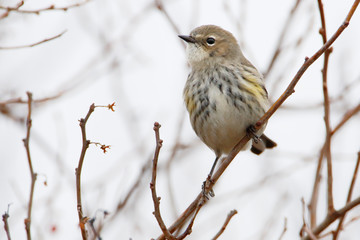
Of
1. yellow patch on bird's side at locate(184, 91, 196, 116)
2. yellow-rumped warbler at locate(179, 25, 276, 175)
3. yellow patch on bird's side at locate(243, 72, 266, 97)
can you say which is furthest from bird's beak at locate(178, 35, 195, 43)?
yellow patch on bird's side at locate(243, 72, 266, 97)

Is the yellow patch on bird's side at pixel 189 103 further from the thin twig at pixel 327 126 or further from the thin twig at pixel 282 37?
the thin twig at pixel 327 126

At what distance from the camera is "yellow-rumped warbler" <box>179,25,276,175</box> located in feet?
16.9

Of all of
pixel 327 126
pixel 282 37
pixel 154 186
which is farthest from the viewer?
pixel 282 37

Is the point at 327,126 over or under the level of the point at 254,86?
under

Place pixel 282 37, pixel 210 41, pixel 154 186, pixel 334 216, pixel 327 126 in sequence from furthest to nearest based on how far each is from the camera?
pixel 210 41, pixel 282 37, pixel 327 126, pixel 334 216, pixel 154 186

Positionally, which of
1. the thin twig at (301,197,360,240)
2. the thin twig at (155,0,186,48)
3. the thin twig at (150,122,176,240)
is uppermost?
the thin twig at (155,0,186,48)

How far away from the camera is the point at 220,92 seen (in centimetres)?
520

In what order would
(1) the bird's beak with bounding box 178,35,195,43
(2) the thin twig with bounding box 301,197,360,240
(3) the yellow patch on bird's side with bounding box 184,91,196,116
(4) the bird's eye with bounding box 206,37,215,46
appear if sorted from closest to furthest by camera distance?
1. (2) the thin twig with bounding box 301,197,360,240
2. (3) the yellow patch on bird's side with bounding box 184,91,196,116
3. (1) the bird's beak with bounding box 178,35,195,43
4. (4) the bird's eye with bounding box 206,37,215,46

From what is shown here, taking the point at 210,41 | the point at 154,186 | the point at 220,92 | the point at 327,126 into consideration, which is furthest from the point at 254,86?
the point at 154,186

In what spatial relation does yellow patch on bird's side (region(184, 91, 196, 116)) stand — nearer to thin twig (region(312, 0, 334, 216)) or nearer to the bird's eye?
the bird's eye

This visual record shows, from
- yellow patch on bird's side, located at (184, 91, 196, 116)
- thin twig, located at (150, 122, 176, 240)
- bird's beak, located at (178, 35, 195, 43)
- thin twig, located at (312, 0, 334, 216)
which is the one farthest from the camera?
bird's beak, located at (178, 35, 195, 43)

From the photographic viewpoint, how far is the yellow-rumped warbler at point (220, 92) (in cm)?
516

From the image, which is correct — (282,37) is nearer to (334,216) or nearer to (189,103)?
(189,103)

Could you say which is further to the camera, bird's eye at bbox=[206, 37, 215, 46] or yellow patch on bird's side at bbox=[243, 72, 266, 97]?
bird's eye at bbox=[206, 37, 215, 46]
